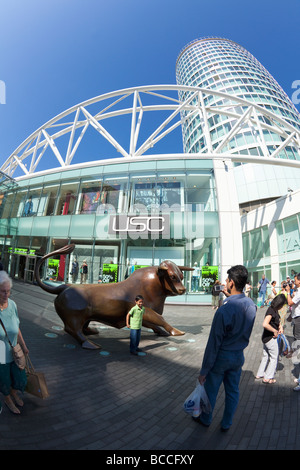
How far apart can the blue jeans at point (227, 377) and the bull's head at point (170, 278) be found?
3.24 m

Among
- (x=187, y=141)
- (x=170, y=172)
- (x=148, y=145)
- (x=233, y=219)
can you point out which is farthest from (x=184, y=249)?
(x=187, y=141)

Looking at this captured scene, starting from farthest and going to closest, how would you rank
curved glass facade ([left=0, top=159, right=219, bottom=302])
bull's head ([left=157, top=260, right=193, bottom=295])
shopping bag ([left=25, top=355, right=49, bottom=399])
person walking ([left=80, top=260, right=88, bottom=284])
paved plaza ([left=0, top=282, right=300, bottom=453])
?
person walking ([left=80, top=260, right=88, bottom=284]), curved glass facade ([left=0, top=159, right=219, bottom=302]), bull's head ([left=157, top=260, right=193, bottom=295]), shopping bag ([left=25, top=355, right=49, bottom=399]), paved plaza ([left=0, top=282, right=300, bottom=453])

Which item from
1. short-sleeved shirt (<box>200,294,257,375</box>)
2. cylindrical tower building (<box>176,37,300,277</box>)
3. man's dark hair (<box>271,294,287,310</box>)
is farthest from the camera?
cylindrical tower building (<box>176,37,300,277</box>)

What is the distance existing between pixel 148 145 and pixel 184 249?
10713 millimetres

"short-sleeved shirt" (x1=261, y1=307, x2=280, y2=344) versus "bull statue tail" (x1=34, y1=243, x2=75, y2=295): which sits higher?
"bull statue tail" (x1=34, y1=243, x2=75, y2=295)

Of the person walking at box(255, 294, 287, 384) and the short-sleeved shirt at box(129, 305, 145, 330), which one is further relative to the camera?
the short-sleeved shirt at box(129, 305, 145, 330)

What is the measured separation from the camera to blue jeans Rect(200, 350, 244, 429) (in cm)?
241

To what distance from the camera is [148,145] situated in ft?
66.2

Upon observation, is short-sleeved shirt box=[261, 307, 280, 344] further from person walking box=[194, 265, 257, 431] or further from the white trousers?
person walking box=[194, 265, 257, 431]

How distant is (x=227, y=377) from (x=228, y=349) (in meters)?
0.37

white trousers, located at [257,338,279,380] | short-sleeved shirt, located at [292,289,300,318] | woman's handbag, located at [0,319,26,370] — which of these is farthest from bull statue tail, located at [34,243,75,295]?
short-sleeved shirt, located at [292,289,300,318]

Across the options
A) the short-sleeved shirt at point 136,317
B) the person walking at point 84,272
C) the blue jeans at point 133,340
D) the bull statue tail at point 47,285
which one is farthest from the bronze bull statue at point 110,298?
the person walking at point 84,272

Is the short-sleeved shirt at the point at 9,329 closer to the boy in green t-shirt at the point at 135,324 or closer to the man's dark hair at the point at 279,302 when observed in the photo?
the boy in green t-shirt at the point at 135,324

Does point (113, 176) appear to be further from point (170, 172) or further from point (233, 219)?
point (233, 219)
